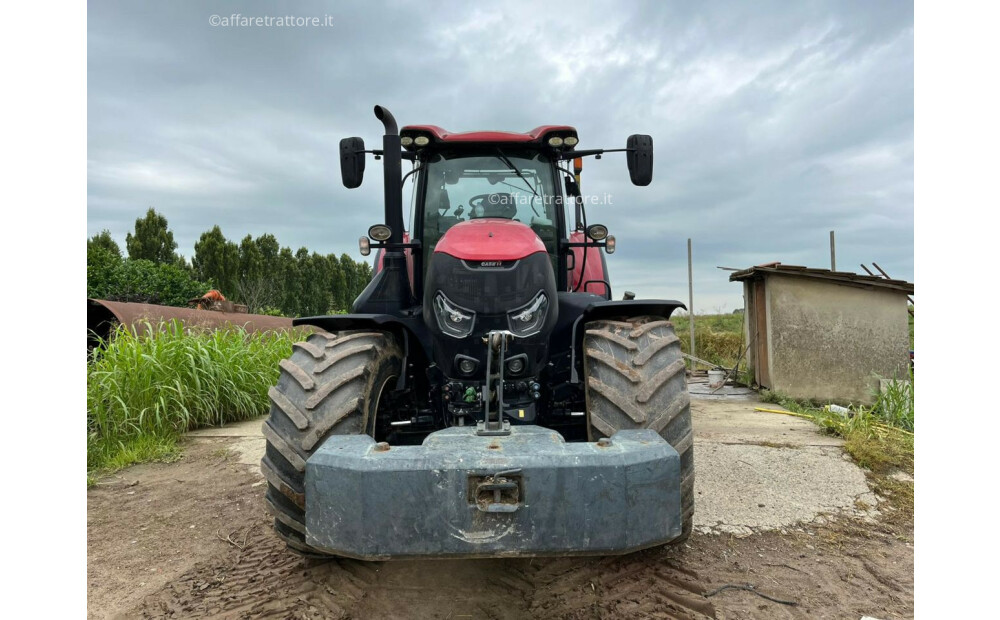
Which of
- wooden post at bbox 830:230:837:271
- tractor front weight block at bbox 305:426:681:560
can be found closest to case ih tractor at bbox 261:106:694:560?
tractor front weight block at bbox 305:426:681:560

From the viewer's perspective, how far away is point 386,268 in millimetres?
3346

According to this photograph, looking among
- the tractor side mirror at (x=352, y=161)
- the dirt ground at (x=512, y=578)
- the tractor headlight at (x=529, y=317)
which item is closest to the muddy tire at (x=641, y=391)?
the tractor headlight at (x=529, y=317)

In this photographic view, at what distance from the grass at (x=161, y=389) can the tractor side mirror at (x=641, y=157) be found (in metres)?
4.62

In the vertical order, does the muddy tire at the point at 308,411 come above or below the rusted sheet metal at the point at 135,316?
below

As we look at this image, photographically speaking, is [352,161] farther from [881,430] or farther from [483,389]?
[881,430]

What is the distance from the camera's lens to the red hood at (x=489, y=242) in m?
2.66

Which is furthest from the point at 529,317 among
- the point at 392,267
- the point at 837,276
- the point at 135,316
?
the point at 837,276

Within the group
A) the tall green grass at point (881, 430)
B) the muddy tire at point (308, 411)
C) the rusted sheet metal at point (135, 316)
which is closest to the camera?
the muddy tire at point (308, 411)

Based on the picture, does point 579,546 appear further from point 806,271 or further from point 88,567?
point 806,271

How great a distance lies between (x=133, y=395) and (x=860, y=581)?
6085mm

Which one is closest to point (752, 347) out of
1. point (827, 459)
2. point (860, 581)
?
point (827, 459)

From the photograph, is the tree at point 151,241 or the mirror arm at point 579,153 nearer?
the mirror arm at point 579,153

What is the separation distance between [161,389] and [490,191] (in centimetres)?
425

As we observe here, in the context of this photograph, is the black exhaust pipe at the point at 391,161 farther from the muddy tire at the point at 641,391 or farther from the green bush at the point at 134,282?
the green bush at the point at 134,282
